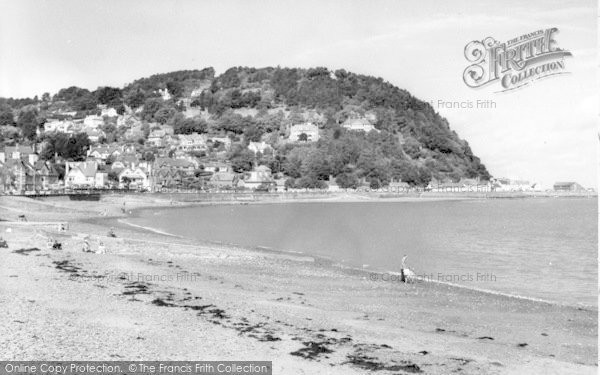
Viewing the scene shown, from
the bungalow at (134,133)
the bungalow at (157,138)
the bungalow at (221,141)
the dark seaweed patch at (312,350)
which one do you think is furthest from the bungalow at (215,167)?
the dark seaweed patch at (312,350)

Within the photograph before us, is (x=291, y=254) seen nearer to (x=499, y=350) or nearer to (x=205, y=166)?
(x=499, y=350)

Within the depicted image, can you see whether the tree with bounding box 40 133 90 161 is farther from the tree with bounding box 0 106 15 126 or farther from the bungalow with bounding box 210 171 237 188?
the tree with bounding box 0 106 15 126

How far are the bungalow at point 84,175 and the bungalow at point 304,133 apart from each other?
72.2 metres

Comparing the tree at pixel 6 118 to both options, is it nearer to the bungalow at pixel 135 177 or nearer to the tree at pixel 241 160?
the tree at pixel 241 160

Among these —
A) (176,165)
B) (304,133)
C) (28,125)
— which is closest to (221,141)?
(304,133)

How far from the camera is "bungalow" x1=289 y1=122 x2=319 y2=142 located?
174 meters

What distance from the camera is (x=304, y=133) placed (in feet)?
577

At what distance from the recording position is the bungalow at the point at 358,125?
185m

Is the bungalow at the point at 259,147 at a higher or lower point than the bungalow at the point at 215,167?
higher

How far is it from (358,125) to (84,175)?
96.2 metres

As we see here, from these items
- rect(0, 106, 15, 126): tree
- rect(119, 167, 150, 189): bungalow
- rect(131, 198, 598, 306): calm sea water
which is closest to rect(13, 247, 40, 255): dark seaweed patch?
rect(131, 198, 598, 306): calm sea water

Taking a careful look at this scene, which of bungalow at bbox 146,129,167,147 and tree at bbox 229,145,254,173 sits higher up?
bungalow at bbox 146,129,167,147

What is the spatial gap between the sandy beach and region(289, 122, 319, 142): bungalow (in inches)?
5988

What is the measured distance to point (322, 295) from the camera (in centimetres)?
1791
